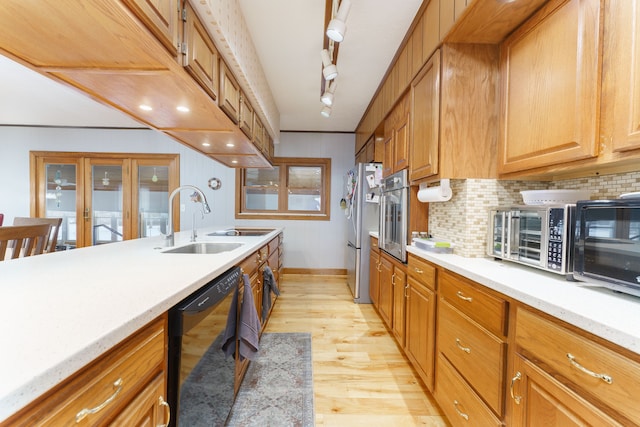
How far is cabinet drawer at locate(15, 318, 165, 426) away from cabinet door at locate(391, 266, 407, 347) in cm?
168

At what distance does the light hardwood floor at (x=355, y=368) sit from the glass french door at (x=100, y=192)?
118 inches

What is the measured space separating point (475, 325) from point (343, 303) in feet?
7.05

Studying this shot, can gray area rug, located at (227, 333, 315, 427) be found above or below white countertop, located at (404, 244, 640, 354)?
below

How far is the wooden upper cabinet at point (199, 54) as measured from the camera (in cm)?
121

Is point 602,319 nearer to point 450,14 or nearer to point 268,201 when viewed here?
point 450,14

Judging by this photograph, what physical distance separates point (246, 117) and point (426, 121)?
1.49m

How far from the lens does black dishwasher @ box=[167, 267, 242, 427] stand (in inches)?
33.6

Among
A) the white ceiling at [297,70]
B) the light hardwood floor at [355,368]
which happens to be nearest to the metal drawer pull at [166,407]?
the light hardwood floor at [355,368]

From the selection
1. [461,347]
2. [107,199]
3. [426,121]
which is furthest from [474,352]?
[107,199]

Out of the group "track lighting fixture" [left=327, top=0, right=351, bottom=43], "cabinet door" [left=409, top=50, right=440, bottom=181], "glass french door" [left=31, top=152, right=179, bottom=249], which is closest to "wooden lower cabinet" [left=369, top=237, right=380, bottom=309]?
"cabinet door" [left=409, top=50, right=440, bottom=181]

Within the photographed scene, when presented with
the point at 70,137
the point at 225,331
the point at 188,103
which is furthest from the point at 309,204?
the point at 70,137

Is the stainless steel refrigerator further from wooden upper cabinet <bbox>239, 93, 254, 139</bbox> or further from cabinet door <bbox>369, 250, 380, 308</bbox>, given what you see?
wooden upper cabinet <bbox>239, 93, 254, 139</bbox>

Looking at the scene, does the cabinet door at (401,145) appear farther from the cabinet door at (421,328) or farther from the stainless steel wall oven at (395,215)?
the cabinet door at (421,328)

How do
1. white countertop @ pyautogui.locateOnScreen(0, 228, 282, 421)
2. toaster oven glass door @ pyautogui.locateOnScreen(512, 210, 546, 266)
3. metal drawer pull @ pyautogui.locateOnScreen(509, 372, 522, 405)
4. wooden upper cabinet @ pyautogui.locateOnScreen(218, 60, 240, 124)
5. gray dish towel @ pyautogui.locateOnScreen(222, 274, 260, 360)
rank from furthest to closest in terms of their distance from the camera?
1. wooden upper cabinet @ pyautogui.locateOnScreen(218, 60, 240, 124)
2. gray dish towel @ pyautogui.locateOnScreen(222, 274, 260, 360)
3. toaster oven glass door @ pyautogui.locateOnScreen(512, 210, 546, 266)
4. metal drawer pull @ pyautogui.locateOnScreen(509, 372, 522, 405)
5. white countertop @ pyautogui.locateOnScreen(0, 228, 282, 421)
